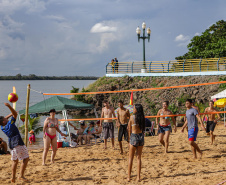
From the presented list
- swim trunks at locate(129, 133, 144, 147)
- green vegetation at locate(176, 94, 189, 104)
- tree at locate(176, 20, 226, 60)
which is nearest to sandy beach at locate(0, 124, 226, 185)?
swim trunks at locate(129, 133, 144, 147)

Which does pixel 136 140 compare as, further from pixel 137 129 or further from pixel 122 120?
pixel 122 120

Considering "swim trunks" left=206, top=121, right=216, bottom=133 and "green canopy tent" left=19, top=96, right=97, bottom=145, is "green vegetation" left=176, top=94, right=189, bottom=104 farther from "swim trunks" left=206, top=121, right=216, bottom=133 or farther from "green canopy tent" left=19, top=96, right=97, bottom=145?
"swim trunks" left=206, top=121, right=216, bottom=133

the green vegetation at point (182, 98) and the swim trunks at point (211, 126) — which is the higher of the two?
the green vegetation at point (182, 98)

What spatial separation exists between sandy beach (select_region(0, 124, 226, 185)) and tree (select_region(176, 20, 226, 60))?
2451 cm

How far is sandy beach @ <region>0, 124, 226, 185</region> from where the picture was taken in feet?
21.2

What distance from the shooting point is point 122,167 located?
754cm

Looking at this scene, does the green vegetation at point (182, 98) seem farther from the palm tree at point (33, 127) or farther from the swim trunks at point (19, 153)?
the swim trunks at point (19, 153)

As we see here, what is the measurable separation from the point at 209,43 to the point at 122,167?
2897 centimetres

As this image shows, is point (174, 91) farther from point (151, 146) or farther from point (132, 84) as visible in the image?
point (151, 146)

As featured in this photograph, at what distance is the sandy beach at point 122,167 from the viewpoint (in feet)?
21.2

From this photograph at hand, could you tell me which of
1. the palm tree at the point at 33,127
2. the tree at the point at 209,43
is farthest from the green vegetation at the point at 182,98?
the palm tree at the point at 33,127

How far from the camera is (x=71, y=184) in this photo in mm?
6340

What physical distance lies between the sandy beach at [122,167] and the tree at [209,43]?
2451cm

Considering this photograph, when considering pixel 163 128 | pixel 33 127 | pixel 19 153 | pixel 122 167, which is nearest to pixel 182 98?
pixel 33 127
